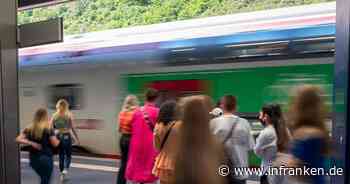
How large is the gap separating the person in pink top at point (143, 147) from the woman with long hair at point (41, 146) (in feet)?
2.93

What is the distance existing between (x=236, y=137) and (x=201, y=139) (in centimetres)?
180

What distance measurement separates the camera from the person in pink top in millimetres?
5012

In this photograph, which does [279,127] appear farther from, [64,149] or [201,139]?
[64,149]

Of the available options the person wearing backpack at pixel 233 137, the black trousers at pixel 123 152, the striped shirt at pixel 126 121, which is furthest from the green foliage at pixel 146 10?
the person wearing backpack at pixel 233 137

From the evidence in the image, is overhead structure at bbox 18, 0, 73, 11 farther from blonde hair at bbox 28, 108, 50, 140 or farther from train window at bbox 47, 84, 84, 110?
train window at bbox 47, 84, 84, 110

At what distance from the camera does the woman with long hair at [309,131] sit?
8.55ft

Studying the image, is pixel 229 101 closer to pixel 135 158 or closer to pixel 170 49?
pixel 135 158

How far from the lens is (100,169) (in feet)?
25.5

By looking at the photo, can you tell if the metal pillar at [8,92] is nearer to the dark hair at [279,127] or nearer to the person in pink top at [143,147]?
the person in pink top at [143,147]

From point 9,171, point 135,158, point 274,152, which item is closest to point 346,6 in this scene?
point 274,152

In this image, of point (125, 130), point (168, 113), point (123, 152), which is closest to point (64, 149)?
point (123, 152)

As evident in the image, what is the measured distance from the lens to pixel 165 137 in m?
3.72

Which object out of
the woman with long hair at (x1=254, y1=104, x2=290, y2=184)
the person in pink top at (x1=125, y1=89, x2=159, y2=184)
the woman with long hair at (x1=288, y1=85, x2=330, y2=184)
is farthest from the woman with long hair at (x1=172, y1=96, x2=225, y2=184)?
the person in pink top at (x1=125, y1=89, x2=159, y2=184)

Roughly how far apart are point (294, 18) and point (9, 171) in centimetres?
421
